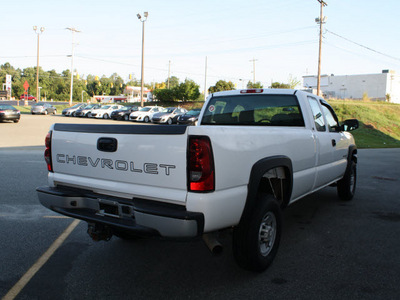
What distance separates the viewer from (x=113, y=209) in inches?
134

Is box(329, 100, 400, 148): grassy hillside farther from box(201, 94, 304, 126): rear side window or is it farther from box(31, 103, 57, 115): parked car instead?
box(31, 103, 57, 115): parked car

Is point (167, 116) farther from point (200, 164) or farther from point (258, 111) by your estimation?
point (200, 164)

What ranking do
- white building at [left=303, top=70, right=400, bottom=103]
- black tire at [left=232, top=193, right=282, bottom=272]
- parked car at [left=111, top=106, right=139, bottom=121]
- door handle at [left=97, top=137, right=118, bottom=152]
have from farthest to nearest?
white building at [left=303, top=70, right=400, bottom=103] → parked car at [left=111, top=106, right=139, bottom=121] → black tire at [left=232, top=193, right=282, bottom=272] → door handle at [left=97, top=137, right=118, bottom=152]

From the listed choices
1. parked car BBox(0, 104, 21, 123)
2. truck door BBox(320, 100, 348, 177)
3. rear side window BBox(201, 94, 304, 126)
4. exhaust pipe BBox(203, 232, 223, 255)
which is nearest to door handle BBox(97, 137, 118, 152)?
exhaust pipe BBox(203, 232, 223, 255)

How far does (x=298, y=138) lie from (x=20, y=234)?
3.63 metres

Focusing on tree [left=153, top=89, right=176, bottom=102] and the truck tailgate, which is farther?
tree [left=153, top=89, right=176, bottom=102]

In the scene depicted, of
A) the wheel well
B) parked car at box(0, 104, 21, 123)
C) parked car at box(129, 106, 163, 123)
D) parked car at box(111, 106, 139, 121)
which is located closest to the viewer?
the wheel well

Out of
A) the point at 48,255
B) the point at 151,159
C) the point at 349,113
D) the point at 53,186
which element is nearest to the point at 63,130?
the point at 53,186

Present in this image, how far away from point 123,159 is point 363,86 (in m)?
96.4

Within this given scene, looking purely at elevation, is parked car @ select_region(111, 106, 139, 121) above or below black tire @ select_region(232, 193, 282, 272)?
above

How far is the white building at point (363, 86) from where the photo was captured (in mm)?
86000

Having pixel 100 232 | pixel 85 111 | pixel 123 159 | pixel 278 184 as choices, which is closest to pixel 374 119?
pixel 85 111

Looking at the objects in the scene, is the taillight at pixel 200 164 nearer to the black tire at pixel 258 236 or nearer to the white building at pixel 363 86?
the black tire at pixel 258 236

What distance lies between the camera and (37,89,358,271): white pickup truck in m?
3.03
